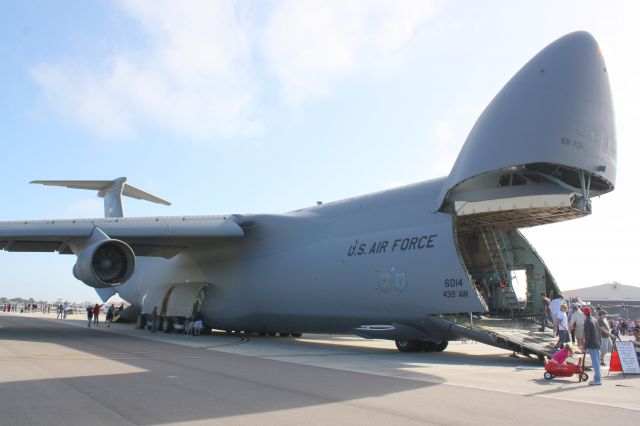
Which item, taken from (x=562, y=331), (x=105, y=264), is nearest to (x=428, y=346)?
(x=562, y=331)

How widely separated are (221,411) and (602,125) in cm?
823

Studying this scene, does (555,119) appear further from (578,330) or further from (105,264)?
(105,264)

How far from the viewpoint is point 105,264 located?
1530 cm

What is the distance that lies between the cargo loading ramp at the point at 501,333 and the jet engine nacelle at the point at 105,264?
28.0 feet

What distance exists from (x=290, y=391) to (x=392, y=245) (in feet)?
20.3

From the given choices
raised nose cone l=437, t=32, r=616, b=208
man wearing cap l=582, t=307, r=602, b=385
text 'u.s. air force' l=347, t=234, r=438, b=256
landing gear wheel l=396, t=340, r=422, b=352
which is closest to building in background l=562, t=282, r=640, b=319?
landing gear wheel l=396, t=340, r=422, b=352

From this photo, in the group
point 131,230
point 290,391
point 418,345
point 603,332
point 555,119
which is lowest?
point 290,391

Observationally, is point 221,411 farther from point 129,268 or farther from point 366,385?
point 129,268

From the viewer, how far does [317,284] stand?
46.3ft

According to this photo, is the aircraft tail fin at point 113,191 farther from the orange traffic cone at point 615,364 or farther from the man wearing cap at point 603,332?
the orange traffic cone at point 615,364

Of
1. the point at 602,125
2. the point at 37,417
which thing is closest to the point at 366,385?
the point at 37,417

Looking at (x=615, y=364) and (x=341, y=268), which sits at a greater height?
(x=341, y=268)

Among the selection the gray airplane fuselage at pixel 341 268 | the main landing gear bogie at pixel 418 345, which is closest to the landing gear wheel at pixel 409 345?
the main landing gear bogie at pixel 418 345

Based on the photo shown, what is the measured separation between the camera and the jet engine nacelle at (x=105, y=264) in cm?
1481
